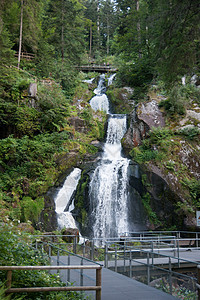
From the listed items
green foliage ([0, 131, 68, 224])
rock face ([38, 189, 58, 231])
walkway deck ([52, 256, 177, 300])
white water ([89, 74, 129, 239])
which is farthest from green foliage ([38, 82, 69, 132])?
walkway deck ([52, 256, 177, 300])

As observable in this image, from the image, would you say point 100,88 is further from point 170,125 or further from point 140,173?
point 140,173

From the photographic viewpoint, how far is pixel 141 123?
2272cm

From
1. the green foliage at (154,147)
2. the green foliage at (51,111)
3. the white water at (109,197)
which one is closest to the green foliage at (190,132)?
the green foliage at (154,147)

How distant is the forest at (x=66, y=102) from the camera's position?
9008 mm

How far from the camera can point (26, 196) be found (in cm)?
1722

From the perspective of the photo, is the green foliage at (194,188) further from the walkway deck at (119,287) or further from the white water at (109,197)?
the walkway deck at (119,287)

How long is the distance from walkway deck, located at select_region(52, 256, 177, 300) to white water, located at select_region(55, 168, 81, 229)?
8.96 metres

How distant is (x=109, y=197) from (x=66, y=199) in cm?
293

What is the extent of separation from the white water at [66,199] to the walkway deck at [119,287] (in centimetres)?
896

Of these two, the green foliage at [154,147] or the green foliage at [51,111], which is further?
the green foliage at [51,111]

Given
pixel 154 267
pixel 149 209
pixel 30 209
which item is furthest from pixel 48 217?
pixel 154 267

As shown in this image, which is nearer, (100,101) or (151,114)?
(151,114)

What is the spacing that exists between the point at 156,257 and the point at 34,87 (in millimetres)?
17942

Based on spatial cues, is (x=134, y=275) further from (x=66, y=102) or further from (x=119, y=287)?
(x=66, y=102)
